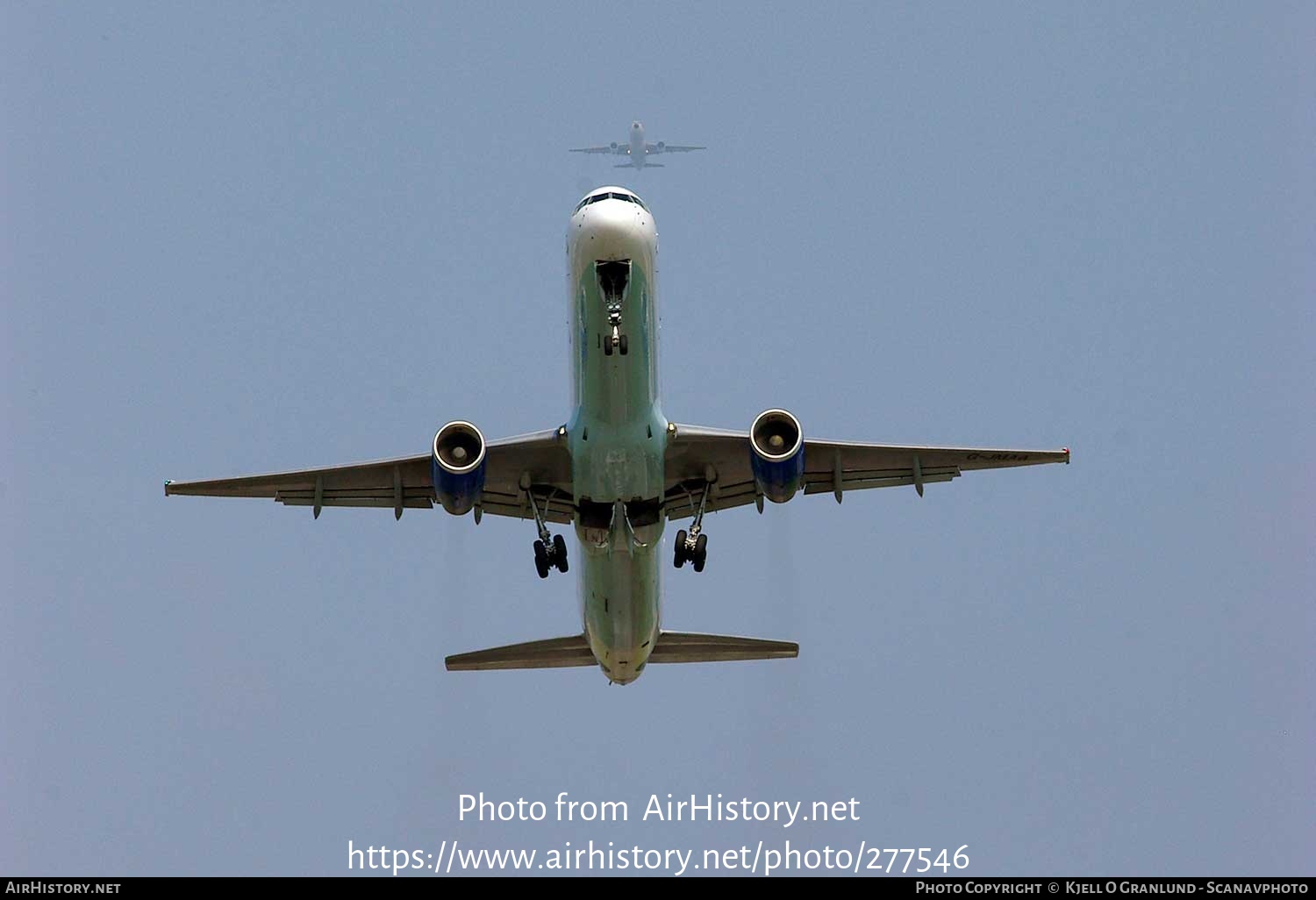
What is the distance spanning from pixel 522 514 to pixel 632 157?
5362 centimetres

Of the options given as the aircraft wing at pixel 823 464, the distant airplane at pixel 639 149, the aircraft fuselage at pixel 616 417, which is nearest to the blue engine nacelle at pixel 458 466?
the aircraft fuselage at pixel 616 417

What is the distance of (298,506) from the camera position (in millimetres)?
36688

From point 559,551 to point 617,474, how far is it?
285cm

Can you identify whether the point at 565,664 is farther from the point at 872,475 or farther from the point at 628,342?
the point at 628,342

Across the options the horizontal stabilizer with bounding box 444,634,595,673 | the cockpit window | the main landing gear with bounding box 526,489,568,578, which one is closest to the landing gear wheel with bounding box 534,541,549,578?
the main landing gear with bounding box 526,489,568,578

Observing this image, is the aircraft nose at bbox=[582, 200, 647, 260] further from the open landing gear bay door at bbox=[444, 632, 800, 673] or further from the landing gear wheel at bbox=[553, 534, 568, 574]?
the open landing gear bay door at bbox=[444, 632, 800, 673]

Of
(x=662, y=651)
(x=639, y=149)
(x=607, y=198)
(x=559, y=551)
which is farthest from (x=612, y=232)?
(x=639, y=149)

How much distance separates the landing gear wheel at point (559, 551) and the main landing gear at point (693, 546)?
2.25 metres

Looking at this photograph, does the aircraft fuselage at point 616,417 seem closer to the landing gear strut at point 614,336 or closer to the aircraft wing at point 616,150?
the landing gear strut at point 614,336

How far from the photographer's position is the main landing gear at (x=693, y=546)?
34.4m

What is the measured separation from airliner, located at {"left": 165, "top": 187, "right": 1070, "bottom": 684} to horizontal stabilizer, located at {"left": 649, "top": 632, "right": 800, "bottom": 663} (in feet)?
0.13

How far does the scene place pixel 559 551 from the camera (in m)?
34.8

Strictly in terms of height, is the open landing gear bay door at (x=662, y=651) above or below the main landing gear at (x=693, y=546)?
below
